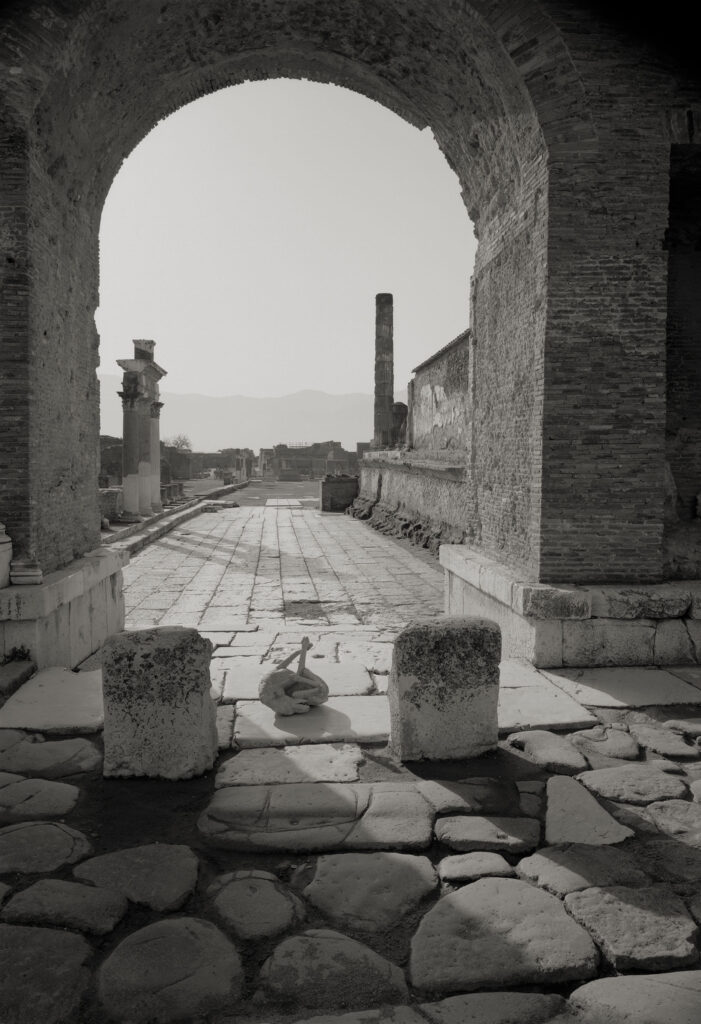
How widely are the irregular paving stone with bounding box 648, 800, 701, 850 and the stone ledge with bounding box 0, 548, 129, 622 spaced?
4174mm

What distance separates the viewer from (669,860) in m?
3.02

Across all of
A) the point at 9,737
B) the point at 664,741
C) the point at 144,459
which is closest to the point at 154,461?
the point at 144,459

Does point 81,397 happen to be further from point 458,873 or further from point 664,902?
point 664,902

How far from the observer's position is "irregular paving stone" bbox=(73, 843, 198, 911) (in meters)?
2.75

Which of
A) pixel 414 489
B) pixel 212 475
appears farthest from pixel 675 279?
pixel 212 475

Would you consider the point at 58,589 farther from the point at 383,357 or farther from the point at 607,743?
the point at 383,357

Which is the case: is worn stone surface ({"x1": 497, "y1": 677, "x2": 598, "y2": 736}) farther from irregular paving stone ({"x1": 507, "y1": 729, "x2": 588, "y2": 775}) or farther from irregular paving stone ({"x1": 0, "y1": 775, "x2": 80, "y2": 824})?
irregular paving stone ({"x1": 0, "y1": 775, "x2": 80, "y2": 824})

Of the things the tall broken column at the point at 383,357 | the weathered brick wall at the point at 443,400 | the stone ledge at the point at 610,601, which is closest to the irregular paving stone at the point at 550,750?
the stone ledge at the point at 610,601

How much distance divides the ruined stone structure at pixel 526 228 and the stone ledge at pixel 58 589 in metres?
0.06

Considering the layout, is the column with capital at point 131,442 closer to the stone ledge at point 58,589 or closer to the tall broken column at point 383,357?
the stone ledge at point 58,589

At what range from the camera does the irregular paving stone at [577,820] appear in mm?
3189

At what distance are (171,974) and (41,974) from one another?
410mm

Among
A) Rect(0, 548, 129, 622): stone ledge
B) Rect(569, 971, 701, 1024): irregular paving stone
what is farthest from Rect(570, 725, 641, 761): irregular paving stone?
Rect(0, 548, 129, 622): stone ledge

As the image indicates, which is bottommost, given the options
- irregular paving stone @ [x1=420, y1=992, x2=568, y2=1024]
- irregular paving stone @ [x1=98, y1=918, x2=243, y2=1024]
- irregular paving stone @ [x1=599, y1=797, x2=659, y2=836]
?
irregular paving stone @ [x1=420, y1=992, x2=568, y2=1024]
